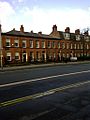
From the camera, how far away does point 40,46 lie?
55.2 metres

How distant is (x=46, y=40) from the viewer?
187 ft

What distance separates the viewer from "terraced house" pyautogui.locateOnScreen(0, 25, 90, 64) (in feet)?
156

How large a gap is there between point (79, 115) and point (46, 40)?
4863 centimetres

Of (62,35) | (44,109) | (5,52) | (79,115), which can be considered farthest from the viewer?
(62,35)

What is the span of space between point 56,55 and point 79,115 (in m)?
51.1

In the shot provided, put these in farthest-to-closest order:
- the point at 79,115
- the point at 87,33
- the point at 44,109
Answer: the point at 87,33 < the point at 44,109 < the point at 79,115

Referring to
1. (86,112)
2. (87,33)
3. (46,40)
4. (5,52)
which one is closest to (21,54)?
(5,52)

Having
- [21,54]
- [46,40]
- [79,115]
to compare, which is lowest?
[79,115]

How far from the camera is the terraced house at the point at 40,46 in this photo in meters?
47.5

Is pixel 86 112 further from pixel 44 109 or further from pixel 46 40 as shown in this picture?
pixel 46 40

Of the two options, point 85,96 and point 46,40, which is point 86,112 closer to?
point 85,96

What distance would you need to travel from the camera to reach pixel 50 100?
11492 mm

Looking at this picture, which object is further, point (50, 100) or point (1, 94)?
point (1, 94)

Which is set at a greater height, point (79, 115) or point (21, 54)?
point (21, 54)
